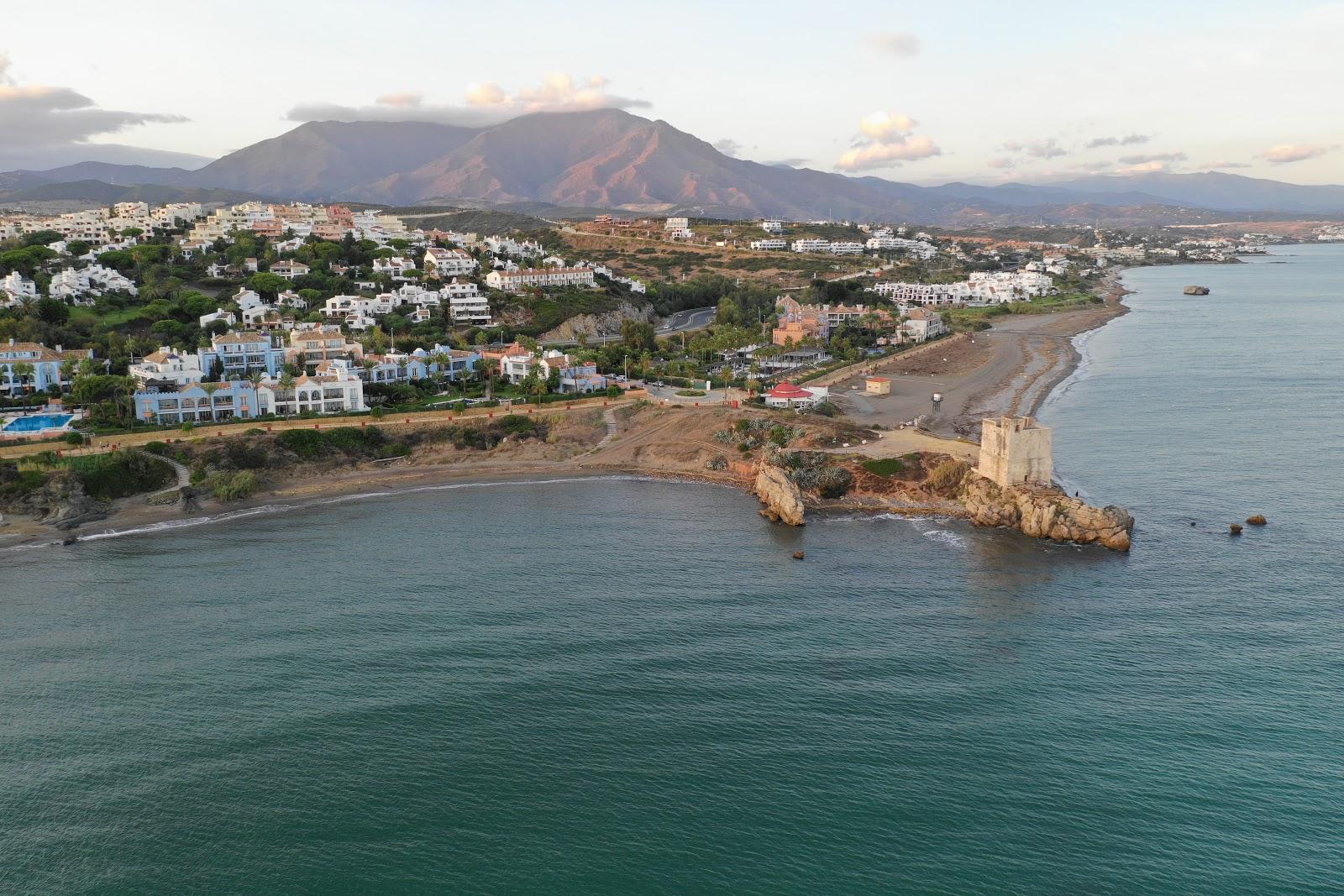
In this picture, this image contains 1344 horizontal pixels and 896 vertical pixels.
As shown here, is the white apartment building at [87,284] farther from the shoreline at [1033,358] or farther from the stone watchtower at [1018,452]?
the stone watchtower at [1018,452]

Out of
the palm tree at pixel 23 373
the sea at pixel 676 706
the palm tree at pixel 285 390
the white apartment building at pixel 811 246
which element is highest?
the white apartment building at pixel 811 246

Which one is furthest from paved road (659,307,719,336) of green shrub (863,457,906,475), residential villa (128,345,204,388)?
green shrub (863,457,906,475)

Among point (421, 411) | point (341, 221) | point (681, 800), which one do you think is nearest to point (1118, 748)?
point (681, 800)

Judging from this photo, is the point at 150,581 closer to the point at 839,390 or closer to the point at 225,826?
the point at 225,826

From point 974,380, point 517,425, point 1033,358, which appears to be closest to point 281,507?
point 517,425

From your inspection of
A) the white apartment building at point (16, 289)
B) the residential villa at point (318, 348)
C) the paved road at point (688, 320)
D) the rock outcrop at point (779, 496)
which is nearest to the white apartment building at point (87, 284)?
the white apartment building at point (16, 289)

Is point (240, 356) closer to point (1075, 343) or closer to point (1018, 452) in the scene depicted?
point (1018, 452)
